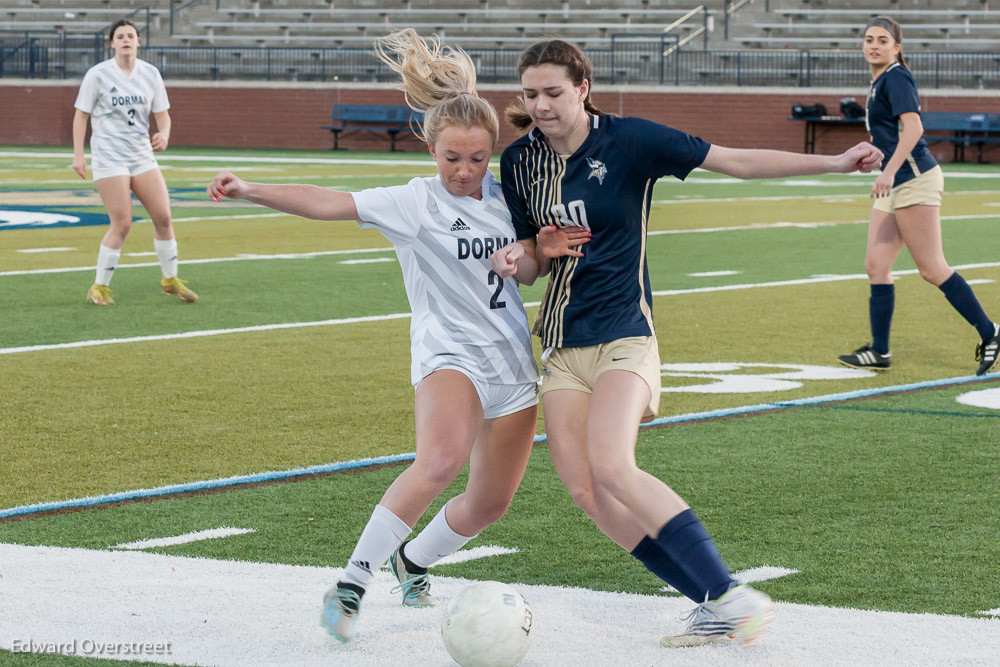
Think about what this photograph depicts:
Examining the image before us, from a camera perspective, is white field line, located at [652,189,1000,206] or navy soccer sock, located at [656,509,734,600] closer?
navy soccer sock, located at [656,509,734,600]

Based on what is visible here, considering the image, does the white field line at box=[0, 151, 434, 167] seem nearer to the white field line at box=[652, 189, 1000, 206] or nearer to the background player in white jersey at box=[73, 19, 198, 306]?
the white field line at box=[652, 189, 1000, 206]

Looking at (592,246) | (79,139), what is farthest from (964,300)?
(79,139)

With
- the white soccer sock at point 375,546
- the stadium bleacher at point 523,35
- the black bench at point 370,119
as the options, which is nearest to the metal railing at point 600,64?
the stadium bleacher at point 523,35

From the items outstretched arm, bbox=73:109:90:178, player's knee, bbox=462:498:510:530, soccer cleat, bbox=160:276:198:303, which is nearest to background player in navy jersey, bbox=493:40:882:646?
player's knee, bbox=462:498:510:530

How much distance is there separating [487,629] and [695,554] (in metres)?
0.60

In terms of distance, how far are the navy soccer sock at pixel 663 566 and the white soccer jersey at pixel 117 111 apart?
26.9 ft

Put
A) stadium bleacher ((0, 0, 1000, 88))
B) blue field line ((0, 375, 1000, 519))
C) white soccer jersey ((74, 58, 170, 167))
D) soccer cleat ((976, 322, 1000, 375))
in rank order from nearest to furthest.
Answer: blue field line ((0, 375, 1000, 519)), soccer cleat ((976, 322, 1000, 375)), white soccer jersey ((74, 58, 170, 167)), stadium bleacher ((0, 0, 1000, 88))

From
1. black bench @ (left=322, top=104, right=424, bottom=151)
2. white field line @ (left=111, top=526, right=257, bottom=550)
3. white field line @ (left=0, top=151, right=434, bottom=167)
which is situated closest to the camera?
white field line @ (left=111, top=526, right=257, bottom=550)

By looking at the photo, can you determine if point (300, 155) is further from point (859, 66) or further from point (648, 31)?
point (859, 66)

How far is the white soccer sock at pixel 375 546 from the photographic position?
4.16 meters

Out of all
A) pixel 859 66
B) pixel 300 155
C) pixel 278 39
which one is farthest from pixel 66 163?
pixel 859 66

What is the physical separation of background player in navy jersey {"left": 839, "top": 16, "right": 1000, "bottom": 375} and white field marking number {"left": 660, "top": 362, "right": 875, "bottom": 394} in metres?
0.28

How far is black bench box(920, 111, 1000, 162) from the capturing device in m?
33.8

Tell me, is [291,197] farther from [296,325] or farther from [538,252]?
[296,325]
